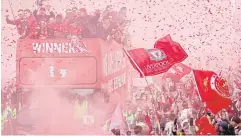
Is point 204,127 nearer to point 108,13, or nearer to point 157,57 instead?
point 157,57

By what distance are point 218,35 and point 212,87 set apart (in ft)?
0.96

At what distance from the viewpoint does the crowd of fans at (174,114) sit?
7.67 ft

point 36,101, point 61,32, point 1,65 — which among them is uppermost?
point 61,32

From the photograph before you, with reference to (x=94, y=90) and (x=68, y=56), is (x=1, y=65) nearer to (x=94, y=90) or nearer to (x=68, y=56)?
(x=68, y=56)

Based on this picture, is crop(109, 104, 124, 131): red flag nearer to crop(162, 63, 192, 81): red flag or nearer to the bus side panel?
the bus side panel

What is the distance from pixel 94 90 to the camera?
2.33 meters

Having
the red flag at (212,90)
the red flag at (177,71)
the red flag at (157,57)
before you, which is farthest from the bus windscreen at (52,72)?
the red flag at (212,90)

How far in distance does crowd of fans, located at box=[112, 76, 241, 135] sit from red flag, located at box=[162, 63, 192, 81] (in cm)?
4

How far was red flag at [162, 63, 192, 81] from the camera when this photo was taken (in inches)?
92.3

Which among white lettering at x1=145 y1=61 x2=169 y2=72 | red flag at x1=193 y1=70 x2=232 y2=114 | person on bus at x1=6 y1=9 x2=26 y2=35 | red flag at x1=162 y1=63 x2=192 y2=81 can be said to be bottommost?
red flag at x1=193 y1=70 x2=232 y2=114

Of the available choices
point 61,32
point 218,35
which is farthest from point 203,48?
point 61,32

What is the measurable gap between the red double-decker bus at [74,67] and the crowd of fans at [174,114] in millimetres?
124

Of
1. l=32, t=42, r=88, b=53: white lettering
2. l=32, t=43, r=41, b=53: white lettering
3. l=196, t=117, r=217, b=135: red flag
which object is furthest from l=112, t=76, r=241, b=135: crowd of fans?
l=32, t=43, r=41, b=53: white lettering

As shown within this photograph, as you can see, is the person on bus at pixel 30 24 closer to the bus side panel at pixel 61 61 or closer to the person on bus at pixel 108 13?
the bus side panel at pixel 61 61
